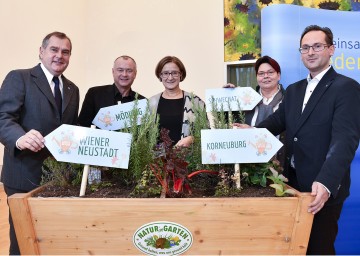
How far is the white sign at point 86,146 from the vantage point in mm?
1282

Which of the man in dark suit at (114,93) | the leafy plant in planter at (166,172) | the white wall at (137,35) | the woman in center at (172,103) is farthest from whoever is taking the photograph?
the white wall at (137,35)

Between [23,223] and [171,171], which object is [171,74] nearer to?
[171,171]

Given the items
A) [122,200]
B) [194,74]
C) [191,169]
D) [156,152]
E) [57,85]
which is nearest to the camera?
[122,200]

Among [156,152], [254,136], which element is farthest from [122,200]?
[254,136]

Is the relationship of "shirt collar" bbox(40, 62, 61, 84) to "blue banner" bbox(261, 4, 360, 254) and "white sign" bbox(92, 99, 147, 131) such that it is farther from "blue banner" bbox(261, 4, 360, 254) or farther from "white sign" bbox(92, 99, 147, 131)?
"blue banner" bbox(261, 4, 360, 254)

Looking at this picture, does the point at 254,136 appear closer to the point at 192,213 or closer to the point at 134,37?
the point at 192,213

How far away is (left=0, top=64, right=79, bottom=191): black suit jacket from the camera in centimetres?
172

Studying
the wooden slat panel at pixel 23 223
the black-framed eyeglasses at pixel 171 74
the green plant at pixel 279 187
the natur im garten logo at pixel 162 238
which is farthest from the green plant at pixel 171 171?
the black-framed eyeglasses at pixel 171 74

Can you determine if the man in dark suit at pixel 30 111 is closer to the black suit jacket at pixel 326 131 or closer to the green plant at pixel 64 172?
the green plant at pixel 64 172

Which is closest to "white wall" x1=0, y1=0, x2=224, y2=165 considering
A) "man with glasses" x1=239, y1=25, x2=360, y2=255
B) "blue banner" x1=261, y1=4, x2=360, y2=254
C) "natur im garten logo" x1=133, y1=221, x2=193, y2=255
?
"blue banner" x1=261, y1=4, x2=360, y2=254

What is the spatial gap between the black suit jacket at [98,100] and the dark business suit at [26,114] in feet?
2.61

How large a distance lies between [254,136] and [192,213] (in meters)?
0.39

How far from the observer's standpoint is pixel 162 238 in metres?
1.22

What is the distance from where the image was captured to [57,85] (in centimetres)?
194
